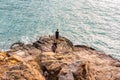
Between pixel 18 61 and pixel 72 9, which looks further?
pixel 72 9

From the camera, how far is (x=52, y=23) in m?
69.2

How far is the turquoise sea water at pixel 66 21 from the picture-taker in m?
61.5

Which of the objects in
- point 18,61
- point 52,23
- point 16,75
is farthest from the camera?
point 52,23

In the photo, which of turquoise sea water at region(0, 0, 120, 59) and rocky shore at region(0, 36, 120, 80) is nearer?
rocky shore at region(0, 36, 120, 80)

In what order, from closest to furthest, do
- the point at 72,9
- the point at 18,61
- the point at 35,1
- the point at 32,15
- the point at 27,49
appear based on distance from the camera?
the point at 18,61
the point at 27,49
the point at 32,15
the point at 72,9
the point at 35,1

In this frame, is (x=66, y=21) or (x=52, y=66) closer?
(x=52, y=66)

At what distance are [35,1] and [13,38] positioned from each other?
2862 cm

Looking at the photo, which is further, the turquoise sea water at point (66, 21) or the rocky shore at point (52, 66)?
the turquoise sea water at point (66, 21)

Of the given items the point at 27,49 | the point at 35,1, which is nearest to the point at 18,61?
the point at 27,49

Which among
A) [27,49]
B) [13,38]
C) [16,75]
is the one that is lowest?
[13,38]

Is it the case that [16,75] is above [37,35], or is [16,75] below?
above

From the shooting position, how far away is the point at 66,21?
235 ft

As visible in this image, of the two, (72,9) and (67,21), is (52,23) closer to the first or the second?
(67,21)

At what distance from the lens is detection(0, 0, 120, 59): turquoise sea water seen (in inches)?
2420
